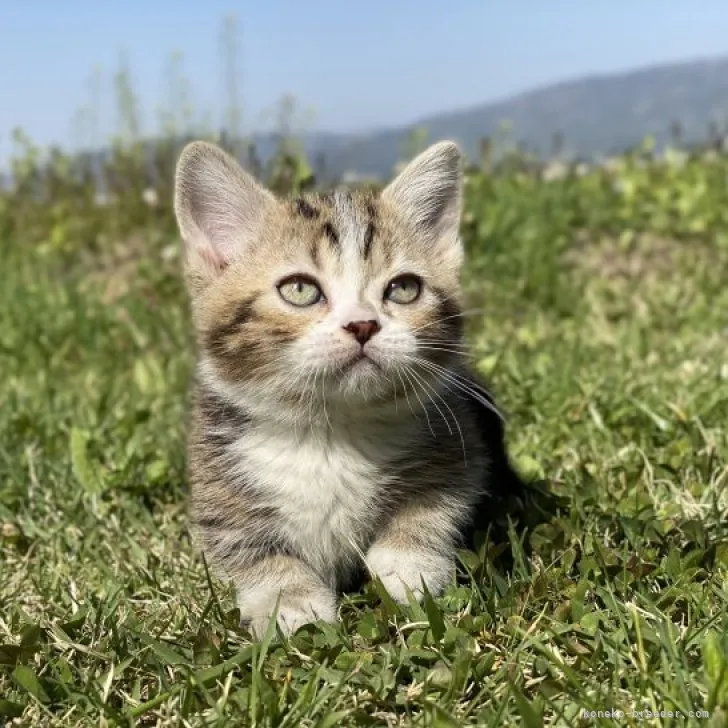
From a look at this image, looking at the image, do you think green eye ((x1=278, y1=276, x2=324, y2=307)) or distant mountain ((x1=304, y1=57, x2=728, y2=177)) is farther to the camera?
distant mountain ((x1=304, y1=57, x2=728, y2=177))

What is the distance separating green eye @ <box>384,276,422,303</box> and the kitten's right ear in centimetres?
41

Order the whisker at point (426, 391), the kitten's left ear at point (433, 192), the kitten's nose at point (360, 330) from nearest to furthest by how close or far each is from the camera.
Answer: the kitten's nose at point (360, 330) < the whisker at point (426, 391) < the kitten's left ear at point (433, 192)

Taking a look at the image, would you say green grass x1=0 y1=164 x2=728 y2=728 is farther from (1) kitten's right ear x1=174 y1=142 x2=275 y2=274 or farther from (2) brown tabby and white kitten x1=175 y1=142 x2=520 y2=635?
(1) kitten's right ear x1=174 y1=142 x2=275 y2=274

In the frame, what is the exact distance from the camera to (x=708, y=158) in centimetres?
704

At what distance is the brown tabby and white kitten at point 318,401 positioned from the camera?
192 centimetres

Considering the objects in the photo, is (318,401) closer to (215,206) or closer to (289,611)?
(289,611)

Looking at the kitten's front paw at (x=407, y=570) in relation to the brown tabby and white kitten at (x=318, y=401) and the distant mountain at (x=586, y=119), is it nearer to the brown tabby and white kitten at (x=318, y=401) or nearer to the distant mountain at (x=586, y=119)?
the brown tabby and white kitten at (x=318, y=401)

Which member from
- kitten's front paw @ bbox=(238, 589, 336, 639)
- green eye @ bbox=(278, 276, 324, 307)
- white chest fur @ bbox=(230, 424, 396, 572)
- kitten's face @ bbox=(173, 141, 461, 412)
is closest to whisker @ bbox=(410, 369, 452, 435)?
kitten's face @ bbox=(173, 141, 461, 412)

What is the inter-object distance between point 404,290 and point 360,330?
0.27m

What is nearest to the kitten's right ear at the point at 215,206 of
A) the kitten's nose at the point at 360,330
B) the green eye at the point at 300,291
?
the green eye at the point at 300,291

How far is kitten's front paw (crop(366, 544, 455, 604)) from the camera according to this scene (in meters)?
1.94

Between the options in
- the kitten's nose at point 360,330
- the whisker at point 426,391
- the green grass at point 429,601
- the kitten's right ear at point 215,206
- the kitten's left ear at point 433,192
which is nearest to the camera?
the green grass at point 429,601

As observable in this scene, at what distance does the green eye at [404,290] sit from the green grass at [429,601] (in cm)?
62

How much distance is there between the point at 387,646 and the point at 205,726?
41 centimetres
